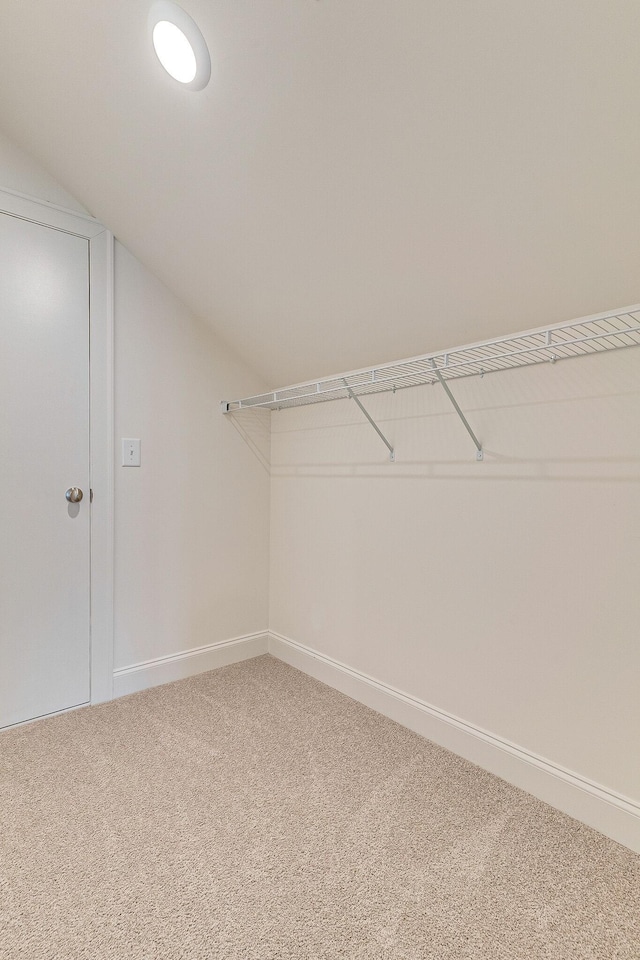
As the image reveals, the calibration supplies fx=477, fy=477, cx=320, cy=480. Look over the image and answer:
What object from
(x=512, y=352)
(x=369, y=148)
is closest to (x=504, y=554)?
(x=512, y=352)

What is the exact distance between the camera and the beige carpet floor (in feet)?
3.20

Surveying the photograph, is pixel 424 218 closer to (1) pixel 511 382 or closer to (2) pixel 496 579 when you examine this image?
(1) pixel 511 382

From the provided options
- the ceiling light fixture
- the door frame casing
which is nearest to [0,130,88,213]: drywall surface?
the door frame casing

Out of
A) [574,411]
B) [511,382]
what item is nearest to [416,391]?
[511,382]

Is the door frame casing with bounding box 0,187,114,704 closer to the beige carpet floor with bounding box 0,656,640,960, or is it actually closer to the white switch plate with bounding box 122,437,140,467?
the white switch plate with bounding box 122,437,140,467

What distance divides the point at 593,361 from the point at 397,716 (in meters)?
1.41

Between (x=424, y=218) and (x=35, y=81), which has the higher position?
(x=35, y=81)

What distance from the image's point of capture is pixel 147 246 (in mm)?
1927

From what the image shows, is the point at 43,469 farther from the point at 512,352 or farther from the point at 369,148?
the point at 512,352

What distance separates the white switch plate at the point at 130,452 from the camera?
2.03 meters

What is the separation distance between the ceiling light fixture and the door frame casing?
34.1 inches

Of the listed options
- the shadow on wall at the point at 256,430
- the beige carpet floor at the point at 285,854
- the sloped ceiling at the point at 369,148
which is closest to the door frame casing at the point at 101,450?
the sloped ceiling at the point at 369,148

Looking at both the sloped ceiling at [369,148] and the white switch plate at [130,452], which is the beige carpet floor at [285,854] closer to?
the white switch plate at [130,452]

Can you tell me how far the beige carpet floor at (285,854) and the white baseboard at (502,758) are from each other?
4 centimetres
